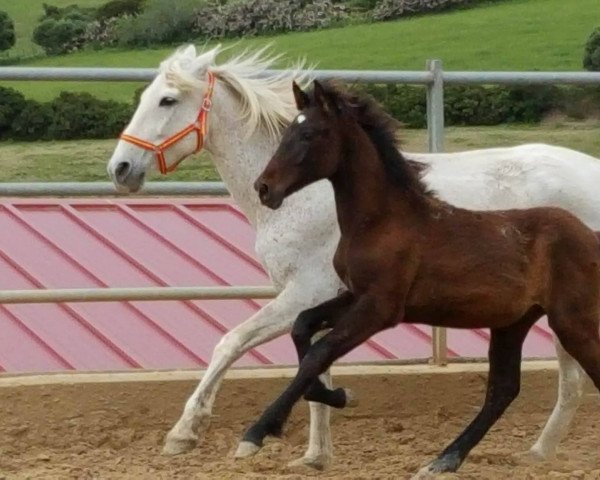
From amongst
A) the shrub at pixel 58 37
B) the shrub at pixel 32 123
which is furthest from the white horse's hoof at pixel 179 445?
the shrub at pixel 58 37

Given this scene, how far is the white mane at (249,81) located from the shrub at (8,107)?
1223cm

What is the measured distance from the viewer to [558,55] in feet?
96.9

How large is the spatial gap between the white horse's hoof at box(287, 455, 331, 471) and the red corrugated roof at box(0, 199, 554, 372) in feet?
5.81

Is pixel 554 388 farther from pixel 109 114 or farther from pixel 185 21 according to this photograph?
pixel 185 21

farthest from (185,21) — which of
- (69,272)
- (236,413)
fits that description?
(236,413)

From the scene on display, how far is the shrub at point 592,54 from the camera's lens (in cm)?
2599

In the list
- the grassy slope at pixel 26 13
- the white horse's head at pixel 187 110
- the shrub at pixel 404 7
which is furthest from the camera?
the shrub at pixel 404 7

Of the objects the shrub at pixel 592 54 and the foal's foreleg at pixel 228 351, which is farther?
the shrub at pixel 592 54

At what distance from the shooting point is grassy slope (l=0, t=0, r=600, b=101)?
28.3 metres

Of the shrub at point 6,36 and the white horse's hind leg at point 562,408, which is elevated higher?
the white horse's hind leg at point 562,408

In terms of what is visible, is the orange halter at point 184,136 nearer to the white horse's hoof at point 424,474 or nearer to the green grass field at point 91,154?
the white horse's hoof at point 424,474

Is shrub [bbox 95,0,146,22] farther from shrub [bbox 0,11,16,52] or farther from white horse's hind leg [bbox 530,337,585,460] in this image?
white horse's hind leg [bbox 530,337,585,460]

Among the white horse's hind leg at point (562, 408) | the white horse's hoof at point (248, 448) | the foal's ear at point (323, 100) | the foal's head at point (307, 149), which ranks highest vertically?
the foal's ear at point (323, 100)

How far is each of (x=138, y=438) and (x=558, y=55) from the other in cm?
2444
